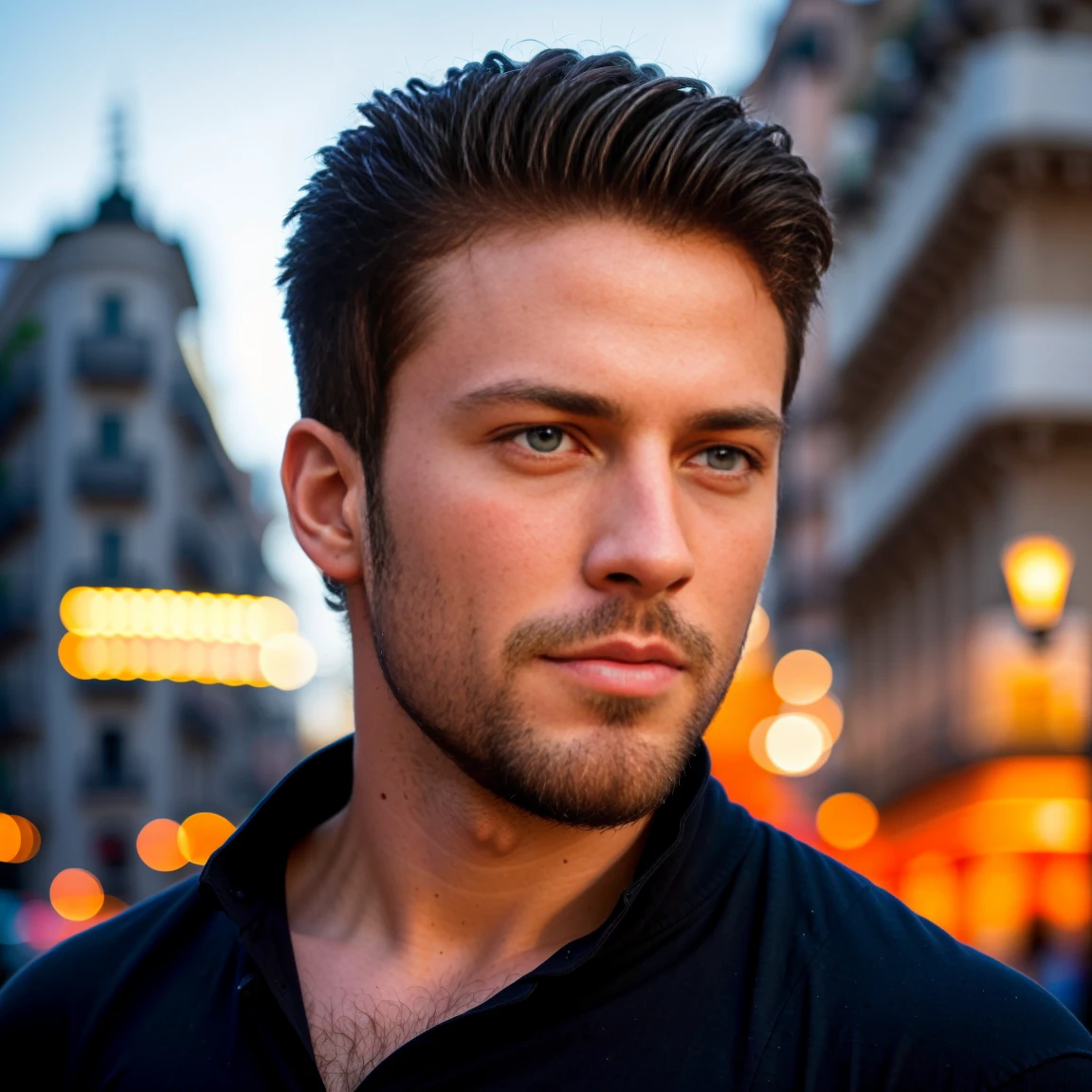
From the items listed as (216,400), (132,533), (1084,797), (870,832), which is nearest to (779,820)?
(1084,797)

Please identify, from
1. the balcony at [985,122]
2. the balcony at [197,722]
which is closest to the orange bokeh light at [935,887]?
the balcony at [985,122]

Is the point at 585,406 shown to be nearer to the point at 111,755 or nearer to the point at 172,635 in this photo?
the point at 172,635

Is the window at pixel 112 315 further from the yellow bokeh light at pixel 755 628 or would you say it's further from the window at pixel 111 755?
the yellow bokeh light at pixel 755 628

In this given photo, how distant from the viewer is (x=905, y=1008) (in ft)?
7.86

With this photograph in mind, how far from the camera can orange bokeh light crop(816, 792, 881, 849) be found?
120 feet

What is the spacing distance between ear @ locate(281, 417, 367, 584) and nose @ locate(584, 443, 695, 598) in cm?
48

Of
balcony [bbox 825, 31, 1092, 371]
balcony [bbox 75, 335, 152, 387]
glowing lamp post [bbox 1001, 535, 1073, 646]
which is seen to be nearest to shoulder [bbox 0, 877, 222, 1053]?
glowing lamp post [bbox 1001, 535, 1073, 646]

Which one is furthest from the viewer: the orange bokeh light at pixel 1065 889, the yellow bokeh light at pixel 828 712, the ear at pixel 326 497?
the yellow bokeh light at pixel 828 712

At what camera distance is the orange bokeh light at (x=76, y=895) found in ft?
163

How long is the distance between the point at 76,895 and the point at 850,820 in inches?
924

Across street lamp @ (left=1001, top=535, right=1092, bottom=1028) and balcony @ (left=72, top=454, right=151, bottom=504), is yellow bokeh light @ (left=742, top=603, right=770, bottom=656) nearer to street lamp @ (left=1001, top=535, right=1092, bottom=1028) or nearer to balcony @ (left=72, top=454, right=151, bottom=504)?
street lamp @ (left=1001, top=535, right=1092, bottom=1028)

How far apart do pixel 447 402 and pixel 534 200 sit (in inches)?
12.6

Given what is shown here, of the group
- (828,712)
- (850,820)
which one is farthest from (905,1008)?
(828,712)

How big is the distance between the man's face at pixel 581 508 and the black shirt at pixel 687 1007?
17 cm
